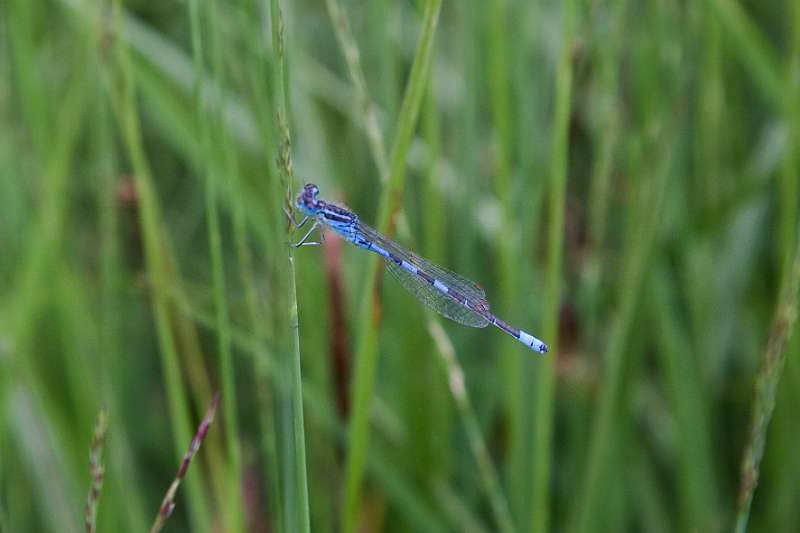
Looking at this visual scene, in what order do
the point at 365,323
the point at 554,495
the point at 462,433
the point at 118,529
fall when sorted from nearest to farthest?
the point at 365,323, the point at 118,529, the point at 462,433, the point at 554,495

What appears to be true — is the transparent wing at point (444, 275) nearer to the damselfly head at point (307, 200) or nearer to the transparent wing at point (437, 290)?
the transparent wing at point (437, 290)

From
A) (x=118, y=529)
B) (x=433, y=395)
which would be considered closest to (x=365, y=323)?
(x=433, y=395)

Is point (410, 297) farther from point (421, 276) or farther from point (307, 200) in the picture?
point (307, 200)

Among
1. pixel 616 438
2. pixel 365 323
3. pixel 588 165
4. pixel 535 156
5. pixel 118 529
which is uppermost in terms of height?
pixel 588 165

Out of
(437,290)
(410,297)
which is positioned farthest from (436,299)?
(410,297)

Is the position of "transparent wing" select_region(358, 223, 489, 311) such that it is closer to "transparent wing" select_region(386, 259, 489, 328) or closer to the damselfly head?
"transparent wing" select_region(386, 259, 489, 328)

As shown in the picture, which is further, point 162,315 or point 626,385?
point 626,385

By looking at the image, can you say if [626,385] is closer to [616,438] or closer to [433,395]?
[616,438]

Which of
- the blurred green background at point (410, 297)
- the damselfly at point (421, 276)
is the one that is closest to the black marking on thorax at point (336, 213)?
the damselfly at point (421, 276)
